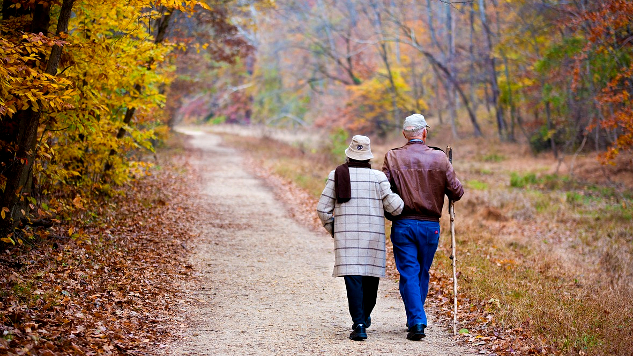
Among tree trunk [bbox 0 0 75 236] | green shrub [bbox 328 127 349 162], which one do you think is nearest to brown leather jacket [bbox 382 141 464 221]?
tree trunk [bbox 0 0 75 236]

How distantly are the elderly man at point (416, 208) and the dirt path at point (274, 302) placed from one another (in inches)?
17.7

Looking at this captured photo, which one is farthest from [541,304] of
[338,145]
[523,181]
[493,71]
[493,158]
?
[493,71]

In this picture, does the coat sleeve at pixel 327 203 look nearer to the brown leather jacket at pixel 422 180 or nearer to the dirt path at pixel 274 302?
the brown leather jacket at pixel 422 180

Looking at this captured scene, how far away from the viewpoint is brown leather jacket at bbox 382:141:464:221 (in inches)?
230

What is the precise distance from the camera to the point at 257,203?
53.5 feet

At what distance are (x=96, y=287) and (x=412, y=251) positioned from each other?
3.64 meters

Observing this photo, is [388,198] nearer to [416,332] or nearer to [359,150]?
[359,150]

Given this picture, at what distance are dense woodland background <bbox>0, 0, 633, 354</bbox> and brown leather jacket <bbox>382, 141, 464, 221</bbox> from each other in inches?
66.4

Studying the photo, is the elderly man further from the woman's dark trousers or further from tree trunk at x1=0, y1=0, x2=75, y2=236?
tree trunk at x1=0, y1=0, x2=75, y2=236

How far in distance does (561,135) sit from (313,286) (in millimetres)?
23920

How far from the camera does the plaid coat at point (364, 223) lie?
5797mm

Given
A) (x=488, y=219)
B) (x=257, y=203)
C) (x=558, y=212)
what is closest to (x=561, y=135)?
(x=558, y=212)

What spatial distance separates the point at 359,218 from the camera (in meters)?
5.83

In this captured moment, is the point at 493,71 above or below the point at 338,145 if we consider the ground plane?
Answer: above
